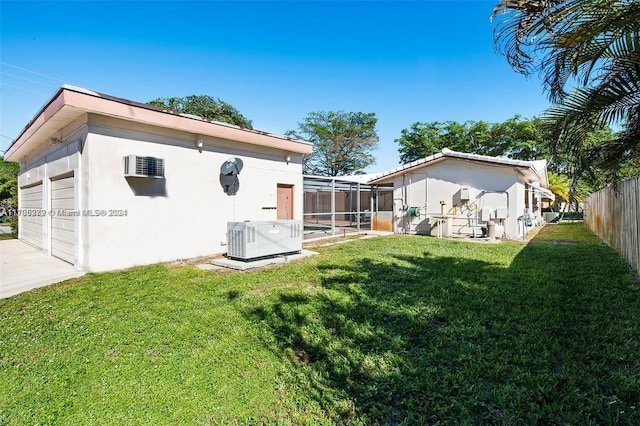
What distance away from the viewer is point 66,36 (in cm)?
1112

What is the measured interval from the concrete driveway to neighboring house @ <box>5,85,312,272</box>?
0.33 m

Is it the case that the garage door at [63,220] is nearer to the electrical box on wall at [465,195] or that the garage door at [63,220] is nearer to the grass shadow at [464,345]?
the grass shadow at [464,345]

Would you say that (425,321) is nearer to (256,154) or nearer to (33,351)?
(33,351)

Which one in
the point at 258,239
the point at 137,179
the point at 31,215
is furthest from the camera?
the point at 31,215

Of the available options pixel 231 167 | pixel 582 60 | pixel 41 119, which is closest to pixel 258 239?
pixel 231 167

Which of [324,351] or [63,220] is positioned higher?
[63,220]

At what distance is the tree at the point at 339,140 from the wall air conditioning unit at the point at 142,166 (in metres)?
28.5

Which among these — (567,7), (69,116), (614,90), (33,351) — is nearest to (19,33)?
(69,116)

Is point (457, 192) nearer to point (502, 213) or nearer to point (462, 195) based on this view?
point (462, 195)

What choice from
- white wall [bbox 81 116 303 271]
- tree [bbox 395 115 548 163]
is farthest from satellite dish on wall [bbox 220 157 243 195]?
tree [bbox 395 115 548 163]

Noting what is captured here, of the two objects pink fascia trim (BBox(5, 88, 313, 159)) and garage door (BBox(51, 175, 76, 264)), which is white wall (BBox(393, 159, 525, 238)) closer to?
pink fascia trim (BBox(5, 88, 313, 159))

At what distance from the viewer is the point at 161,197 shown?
7574 millimetres

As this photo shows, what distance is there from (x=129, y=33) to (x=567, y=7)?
13224 millimetres

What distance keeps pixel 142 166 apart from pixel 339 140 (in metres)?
29.6
